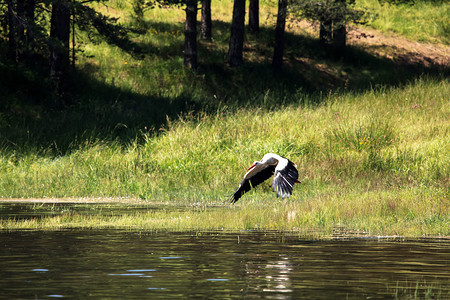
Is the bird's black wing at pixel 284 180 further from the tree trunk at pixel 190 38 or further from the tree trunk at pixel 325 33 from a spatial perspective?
the tree trunk at pixel 325 33

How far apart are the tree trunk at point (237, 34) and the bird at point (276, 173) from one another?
A: 1800cm

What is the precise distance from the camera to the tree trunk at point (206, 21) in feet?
111

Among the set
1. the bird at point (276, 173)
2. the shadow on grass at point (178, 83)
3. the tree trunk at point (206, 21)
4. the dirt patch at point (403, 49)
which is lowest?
the shadow on grass at point (178, 83)

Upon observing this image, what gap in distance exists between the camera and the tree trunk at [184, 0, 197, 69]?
29.5m

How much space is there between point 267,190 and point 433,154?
4404mm

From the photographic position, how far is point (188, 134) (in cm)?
2062

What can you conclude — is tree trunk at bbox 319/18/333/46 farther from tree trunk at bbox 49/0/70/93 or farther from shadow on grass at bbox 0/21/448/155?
tree trunk at bbox 49/0/70/93

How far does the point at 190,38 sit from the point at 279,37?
16.0ft

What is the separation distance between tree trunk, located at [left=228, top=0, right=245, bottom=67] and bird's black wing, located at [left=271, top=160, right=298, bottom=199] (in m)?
20.0

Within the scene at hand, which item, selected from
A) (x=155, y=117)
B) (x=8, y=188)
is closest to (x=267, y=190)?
(x=8, y=188)

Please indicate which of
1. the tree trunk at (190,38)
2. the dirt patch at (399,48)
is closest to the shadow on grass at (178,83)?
the tree trunk at (190,38)

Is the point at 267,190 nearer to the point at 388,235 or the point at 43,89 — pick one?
the point at 388,235

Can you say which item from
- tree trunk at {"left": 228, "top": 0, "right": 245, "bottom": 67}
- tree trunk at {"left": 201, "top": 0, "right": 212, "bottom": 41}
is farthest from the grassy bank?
tree trunk at {"left": 201, "top": 0, "right": 212, "bottom": 41}

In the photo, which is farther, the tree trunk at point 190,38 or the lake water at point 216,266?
the tree trunk at point 190,38
